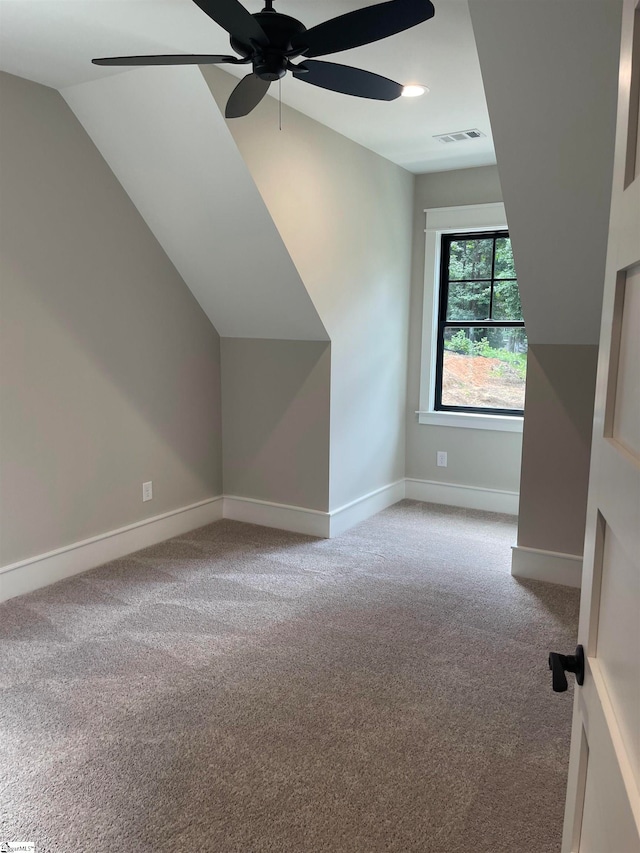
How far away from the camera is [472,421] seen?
4824 millimetres

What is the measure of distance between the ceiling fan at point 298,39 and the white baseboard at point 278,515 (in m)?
2.55

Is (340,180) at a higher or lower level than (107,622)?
higher

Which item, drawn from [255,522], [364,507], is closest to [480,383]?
[364,507]

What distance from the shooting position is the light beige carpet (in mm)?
1767

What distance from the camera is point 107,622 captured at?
2902 millimetres

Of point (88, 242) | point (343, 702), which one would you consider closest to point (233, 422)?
point (88, 242)

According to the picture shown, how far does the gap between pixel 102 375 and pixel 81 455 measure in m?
0.45

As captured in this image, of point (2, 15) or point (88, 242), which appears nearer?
point (2, 15)

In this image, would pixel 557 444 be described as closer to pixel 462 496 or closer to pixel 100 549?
pixel 462 496

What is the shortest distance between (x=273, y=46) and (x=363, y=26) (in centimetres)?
30

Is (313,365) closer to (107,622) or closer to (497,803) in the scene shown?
(107,622)

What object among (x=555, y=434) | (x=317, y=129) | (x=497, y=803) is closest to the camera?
(x=497, y=803)

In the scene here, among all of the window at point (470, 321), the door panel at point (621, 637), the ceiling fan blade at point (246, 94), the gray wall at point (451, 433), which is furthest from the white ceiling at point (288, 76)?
the door panel at point (621, 637)

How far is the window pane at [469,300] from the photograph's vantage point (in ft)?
15.7
